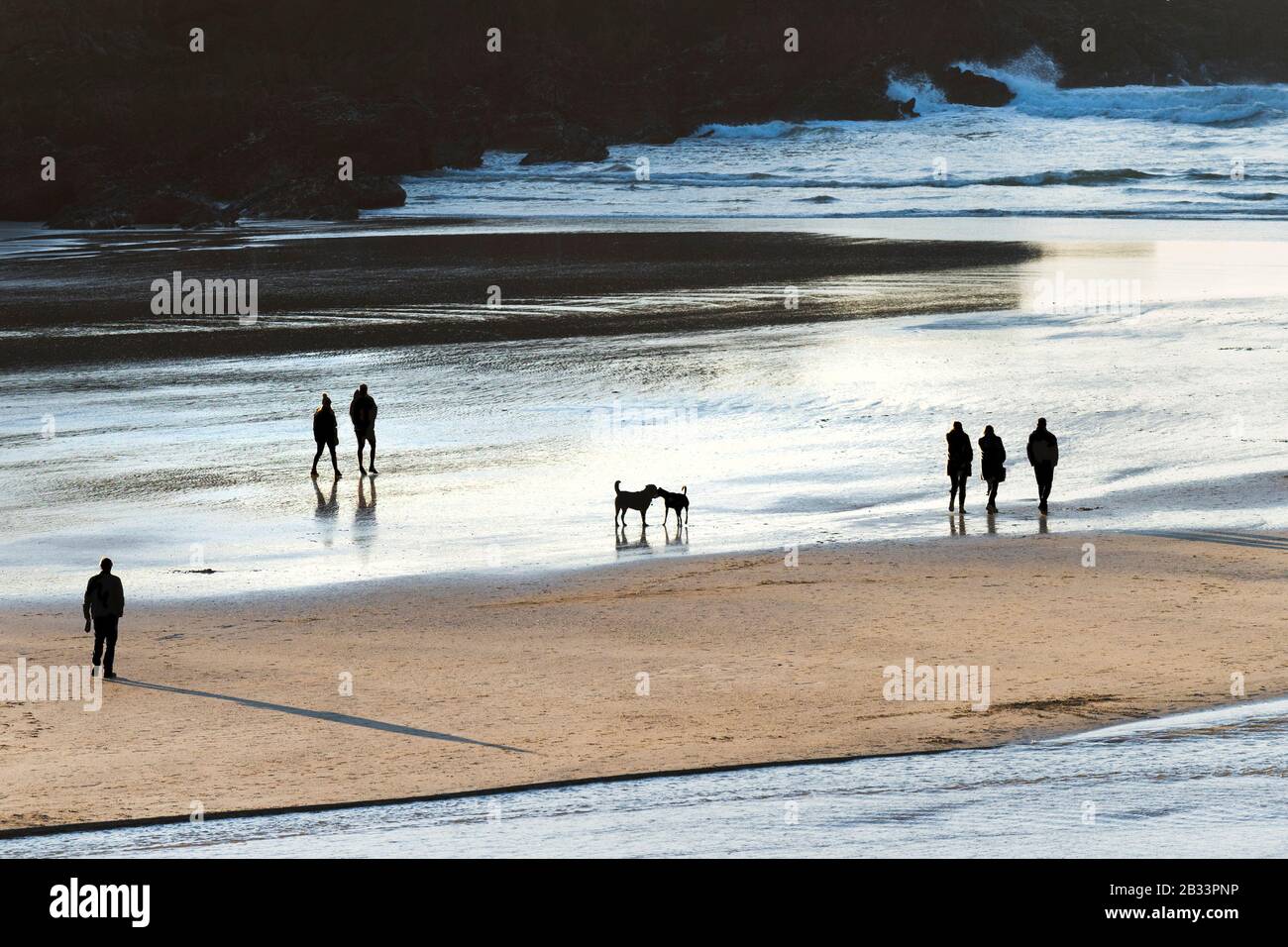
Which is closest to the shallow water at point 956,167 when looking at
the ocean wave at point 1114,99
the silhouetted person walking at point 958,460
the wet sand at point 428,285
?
the ocean wave at point 1114,99

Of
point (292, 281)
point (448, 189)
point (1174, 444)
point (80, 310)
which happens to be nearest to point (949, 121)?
point (448, 189)

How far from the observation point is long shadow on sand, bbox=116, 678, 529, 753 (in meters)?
10.4

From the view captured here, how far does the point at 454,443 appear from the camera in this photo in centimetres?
2108

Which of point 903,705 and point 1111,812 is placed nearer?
point 1111,812

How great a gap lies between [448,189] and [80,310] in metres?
40.9

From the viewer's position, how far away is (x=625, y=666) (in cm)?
1195

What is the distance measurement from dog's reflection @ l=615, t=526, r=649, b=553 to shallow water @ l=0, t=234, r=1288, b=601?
0.06 meters

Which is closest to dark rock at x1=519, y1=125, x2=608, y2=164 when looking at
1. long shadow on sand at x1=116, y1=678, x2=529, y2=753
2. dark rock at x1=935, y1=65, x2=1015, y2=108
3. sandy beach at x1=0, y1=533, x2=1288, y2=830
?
dark rock at x1=935, y1=65, x2=1015, y2=108

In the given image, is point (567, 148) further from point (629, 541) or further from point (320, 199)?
point (629, 541)

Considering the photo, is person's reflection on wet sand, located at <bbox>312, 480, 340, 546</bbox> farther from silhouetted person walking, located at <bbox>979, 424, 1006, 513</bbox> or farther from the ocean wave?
the ocean wave

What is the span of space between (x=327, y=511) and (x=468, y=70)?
90.8m

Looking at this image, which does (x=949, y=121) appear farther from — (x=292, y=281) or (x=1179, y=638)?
(x=1179, y=638)

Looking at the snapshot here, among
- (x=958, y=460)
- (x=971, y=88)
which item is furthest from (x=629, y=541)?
(x=971, y=88)

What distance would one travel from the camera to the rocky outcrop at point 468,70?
7988cm
